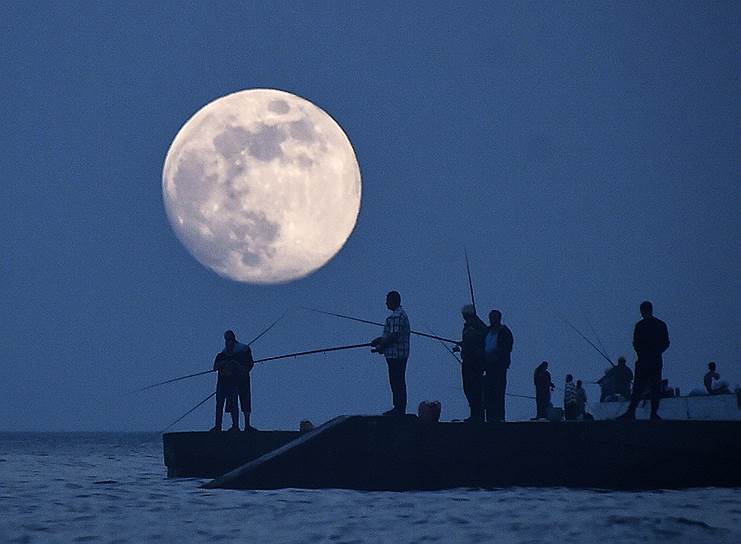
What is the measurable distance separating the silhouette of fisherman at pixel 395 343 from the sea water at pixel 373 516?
1.38 m

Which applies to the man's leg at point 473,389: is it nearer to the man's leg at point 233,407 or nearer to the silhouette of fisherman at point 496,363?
the silhouette of fisherman at point 496,363

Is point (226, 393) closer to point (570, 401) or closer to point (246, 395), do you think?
point (246, 395)

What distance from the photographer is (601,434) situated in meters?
14.2

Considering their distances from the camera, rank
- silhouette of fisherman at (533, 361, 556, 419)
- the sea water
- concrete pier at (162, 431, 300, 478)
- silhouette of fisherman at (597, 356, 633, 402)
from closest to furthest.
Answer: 1. the sea water
2. concrete pier at (162, 431, 300, 478)
3. silhouette of fisherman at (533, 361, 556, 419)
4. silhouette of fisherman at (597, 356, 633, 402)

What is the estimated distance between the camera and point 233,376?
16469 mm

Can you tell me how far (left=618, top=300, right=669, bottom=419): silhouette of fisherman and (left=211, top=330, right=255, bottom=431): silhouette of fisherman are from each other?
560 centimetres

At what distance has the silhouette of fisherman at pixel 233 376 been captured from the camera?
1647cm

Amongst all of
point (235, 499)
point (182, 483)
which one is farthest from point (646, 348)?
point (182, 483)

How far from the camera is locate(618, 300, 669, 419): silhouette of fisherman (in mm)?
14055

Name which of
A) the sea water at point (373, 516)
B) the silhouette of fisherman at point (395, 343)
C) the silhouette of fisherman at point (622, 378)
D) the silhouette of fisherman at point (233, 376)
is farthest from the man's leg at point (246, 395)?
the silhouette of fisherman at point (622, 378)

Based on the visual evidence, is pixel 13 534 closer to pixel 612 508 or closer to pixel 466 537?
pixel 466 537

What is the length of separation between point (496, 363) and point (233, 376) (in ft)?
12.9

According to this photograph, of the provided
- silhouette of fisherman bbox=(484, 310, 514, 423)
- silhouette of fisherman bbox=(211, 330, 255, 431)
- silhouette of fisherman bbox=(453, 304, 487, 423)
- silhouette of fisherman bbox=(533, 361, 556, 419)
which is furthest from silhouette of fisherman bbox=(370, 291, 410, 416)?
silhouette of fisherman bbox=(533, 361, 556, 419)

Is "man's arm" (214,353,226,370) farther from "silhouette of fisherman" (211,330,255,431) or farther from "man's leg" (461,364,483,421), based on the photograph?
"man's leg" (461,364,483,421)
